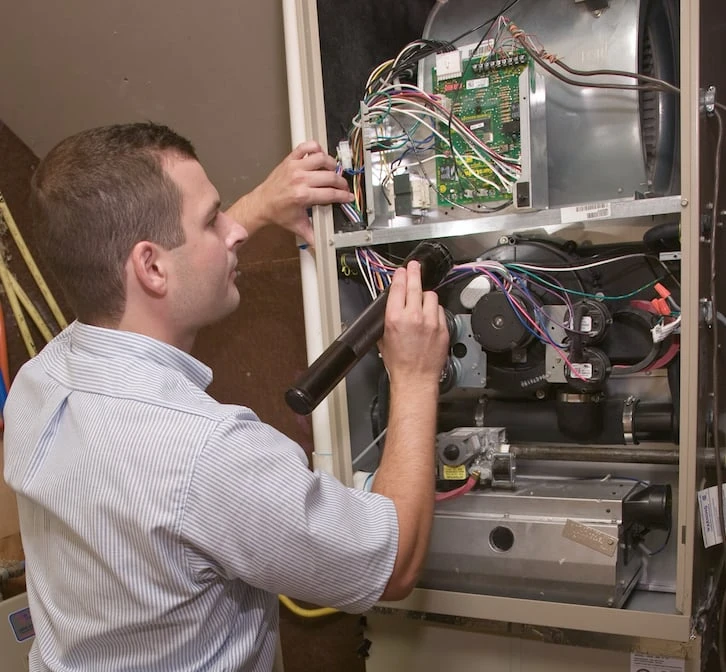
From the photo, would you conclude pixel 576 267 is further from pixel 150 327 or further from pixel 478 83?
pixel 150 327

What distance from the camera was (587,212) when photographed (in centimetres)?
92

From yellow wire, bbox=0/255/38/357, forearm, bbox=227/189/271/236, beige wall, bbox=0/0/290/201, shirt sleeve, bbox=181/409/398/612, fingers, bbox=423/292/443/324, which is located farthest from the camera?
yellow wire, bbox=0/255/38/357

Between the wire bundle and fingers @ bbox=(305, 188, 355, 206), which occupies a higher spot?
fingers @ bbox=(305, 188, 355, 206)

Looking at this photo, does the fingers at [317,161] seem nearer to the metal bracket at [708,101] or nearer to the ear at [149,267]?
the ear at [149,267]

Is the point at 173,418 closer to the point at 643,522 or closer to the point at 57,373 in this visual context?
the point at 57,373

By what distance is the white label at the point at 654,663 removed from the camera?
3.15 feet

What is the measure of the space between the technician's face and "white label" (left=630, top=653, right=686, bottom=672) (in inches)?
31.1

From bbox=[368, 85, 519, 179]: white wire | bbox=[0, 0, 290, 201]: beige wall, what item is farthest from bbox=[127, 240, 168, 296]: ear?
bbox=[0, 0, 290, 201]: beige wall

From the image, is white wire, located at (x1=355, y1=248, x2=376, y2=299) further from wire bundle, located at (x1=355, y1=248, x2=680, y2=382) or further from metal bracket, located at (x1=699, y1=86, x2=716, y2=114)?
metal bracket, located at (x1=699, y1=86, x2=716, y2=114)

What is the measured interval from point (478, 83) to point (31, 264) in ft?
4.49

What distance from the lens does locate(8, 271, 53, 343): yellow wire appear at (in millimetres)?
1813

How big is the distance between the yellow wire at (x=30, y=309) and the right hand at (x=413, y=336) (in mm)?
1255

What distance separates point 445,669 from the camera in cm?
116

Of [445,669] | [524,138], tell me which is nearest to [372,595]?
[445,669]
